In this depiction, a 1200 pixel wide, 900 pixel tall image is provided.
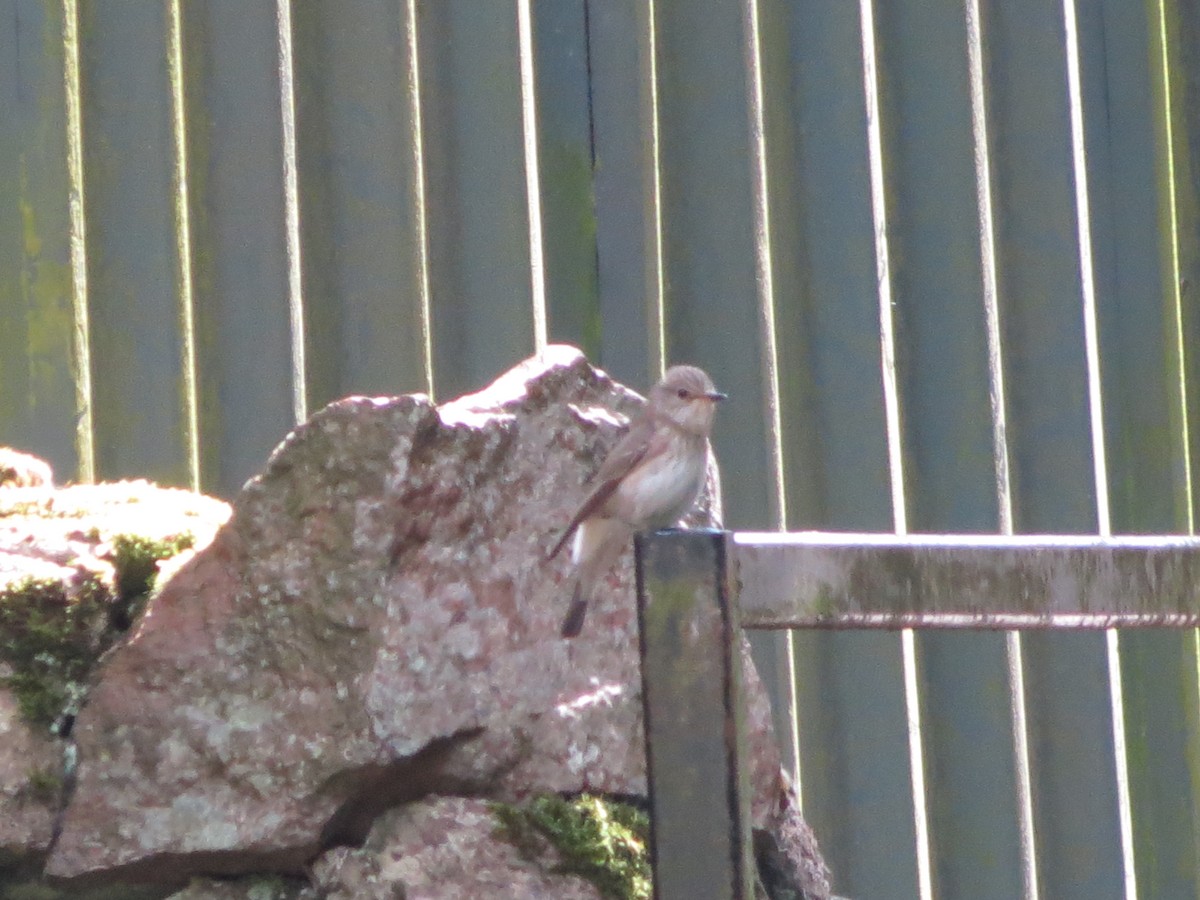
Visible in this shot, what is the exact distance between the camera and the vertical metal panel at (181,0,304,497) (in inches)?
147

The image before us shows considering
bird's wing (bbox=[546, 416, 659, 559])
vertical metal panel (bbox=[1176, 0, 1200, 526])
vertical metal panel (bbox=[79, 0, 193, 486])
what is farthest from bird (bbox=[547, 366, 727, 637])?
vertical metal panel (bbox=[1176, 0, 1200, 526])

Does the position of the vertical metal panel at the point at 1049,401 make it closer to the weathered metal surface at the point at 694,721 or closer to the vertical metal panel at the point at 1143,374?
the vertical metal panel at the point at 1143,374

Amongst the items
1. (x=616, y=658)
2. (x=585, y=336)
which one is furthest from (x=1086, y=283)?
(x=616, y=658)

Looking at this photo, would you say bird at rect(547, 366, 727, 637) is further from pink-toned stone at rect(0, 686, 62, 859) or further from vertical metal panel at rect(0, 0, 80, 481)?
vertical metal panel at rect(0, 0, 80, 481)

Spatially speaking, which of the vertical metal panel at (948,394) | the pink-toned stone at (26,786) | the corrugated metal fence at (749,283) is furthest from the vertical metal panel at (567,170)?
the pink-toned stone at (26,786)

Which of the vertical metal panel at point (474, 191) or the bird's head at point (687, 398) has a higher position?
the vertical metal panel at point (474, 191)

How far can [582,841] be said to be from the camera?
2.33 metres

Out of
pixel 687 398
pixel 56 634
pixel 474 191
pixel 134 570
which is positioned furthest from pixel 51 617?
pixel 474 191

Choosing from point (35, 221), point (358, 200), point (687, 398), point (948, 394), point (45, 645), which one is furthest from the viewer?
point (948, 394)

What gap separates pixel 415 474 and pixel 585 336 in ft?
4.95

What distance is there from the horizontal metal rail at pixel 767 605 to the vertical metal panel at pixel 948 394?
2066 millimetres

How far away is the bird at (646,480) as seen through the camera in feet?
8.11

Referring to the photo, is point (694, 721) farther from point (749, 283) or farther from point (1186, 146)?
point (1186, 146)

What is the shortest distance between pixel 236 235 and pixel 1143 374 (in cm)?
219
